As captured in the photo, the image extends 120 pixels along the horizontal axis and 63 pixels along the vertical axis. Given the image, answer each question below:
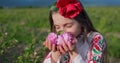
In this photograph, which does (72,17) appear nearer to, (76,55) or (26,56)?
(76,55)

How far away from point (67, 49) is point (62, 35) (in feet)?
0.34

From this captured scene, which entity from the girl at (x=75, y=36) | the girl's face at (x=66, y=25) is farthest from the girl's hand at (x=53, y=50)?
the girl's face at (x=66, y=25)

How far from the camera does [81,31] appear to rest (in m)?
3.40

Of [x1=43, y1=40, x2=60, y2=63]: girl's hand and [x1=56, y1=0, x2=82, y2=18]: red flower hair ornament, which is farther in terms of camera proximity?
[x1=56, y1=0, x2=82, y2=18]: red flower hair ornament

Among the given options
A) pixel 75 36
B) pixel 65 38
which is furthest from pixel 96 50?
pixel 65 38

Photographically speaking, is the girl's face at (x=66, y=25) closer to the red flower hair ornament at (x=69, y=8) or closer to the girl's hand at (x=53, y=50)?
the red flower hair ornament at (x=69, y=8)

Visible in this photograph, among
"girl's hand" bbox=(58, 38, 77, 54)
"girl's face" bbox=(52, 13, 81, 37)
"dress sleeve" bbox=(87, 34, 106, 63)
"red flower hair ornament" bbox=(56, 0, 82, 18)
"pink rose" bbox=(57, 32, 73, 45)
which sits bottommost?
"dress sleeve" bbox=(87, 34, 106, 63)

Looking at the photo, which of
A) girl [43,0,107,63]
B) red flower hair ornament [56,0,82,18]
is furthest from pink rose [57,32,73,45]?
red flower hair ornament [56,0,82,18]

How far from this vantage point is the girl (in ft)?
10.7

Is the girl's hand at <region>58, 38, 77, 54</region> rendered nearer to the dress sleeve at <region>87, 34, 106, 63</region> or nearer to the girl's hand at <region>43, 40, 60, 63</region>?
the girl's hand at <region>43, 40, 60, 63</region>

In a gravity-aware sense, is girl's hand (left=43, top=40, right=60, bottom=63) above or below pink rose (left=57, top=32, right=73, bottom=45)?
below

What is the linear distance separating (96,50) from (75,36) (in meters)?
0.18

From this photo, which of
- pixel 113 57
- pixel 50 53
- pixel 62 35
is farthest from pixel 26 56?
pixel 113 57

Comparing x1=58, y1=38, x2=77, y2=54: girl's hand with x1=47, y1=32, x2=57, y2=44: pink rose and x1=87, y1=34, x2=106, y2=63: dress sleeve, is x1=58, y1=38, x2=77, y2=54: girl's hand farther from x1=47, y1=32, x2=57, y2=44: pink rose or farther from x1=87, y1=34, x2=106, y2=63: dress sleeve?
x1=87, y1=34, x2=106, y2=63: dress sleeve
